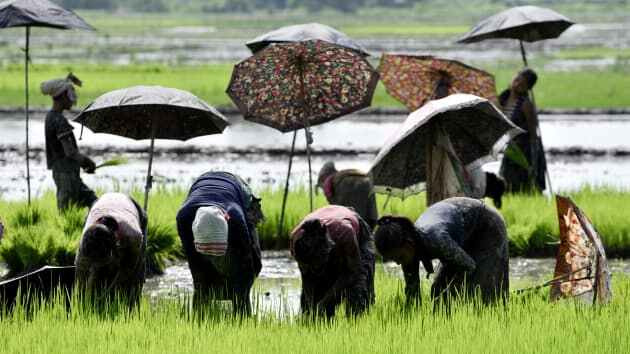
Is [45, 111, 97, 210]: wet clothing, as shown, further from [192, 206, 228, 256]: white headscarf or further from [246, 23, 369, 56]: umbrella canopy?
[192, 206, 228, 256]: white headscarf

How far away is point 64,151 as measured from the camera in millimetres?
11594

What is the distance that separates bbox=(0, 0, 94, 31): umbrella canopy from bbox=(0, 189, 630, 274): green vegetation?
5.54 feet

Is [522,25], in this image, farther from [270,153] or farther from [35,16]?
[270,153]

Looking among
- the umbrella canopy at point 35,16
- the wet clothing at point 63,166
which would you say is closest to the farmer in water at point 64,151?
the wet clothing at point 63,166

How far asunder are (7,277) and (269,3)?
102914 millimetres

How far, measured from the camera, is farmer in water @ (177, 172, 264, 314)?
25.6 feet

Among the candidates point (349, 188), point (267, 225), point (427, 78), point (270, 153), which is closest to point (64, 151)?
point (267, 225)

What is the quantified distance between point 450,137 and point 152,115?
231cm

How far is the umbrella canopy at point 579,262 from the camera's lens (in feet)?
25.8

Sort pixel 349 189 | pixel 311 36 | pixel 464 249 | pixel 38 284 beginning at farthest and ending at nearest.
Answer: pixel 311 36 → pixel 349 189 → pixel 38 284 → pixel 464 249

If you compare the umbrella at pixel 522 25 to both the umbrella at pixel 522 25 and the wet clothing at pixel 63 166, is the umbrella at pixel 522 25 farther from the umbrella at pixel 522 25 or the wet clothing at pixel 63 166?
the wet clothing at pixel 63 166

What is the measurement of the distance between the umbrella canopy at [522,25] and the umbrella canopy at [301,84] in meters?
2.27

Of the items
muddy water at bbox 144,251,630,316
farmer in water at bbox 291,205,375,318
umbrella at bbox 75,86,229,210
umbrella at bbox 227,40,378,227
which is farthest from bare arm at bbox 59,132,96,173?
farmer in water at bbox 291,205,375,318

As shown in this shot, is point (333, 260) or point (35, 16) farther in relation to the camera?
point (35, 16)
